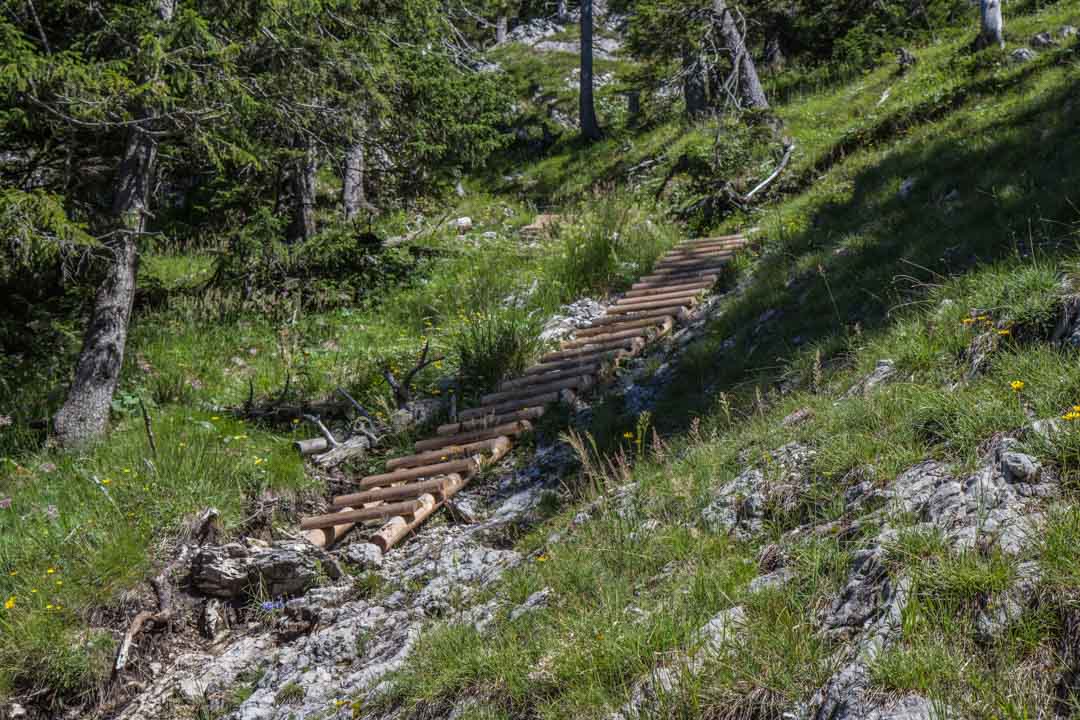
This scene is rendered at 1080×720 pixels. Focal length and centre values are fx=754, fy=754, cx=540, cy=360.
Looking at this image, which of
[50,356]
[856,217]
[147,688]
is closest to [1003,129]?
[856,217]

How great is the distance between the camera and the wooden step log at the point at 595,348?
25.0 ft

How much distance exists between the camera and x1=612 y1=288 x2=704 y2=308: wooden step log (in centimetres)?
844

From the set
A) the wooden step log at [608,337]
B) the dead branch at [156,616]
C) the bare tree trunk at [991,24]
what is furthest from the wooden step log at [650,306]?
the bare tree trunk at [991,24]

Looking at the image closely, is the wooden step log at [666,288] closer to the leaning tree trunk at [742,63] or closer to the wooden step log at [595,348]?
the wooden step log at [595,348]

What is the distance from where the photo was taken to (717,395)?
5551 millimetres

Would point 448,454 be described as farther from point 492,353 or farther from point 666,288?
point 666,288

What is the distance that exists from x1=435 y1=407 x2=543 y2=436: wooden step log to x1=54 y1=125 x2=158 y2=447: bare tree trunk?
3054 millimetres

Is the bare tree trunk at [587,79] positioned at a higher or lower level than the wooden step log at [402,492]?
higher

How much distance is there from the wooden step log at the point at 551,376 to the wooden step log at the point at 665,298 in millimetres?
1574

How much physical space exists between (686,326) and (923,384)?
4.06 meters

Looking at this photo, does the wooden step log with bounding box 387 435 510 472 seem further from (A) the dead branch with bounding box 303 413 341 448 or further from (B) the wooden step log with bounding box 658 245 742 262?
(B) the wooden step log with bounding box 658 245 742 262

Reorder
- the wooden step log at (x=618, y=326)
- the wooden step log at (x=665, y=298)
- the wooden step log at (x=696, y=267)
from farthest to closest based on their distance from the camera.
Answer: the wooden step log at (x=696, y=267) < the wooden step log at (x=665, y=298) < the wooden step log at (x=618, y=326)

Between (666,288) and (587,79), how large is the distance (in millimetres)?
13077

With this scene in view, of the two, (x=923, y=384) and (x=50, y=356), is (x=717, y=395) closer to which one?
(x=923, y=384)
